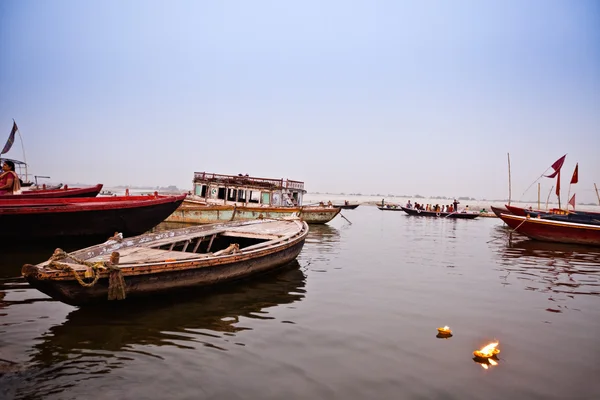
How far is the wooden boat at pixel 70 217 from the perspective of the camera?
42.0 ft

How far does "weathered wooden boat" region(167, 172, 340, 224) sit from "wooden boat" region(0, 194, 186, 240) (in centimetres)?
1036

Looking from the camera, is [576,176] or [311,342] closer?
[311,342]

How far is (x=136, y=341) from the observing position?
5980 millimetres

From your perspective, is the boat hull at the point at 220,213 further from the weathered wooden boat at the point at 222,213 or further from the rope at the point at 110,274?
the rope at the point at 110,274

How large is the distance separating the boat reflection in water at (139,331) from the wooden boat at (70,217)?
24.6 ft

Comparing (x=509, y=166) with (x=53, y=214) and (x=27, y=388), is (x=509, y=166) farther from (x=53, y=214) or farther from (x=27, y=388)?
(x=27, y=388)

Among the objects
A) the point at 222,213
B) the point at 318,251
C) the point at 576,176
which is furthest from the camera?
the point at 576,176

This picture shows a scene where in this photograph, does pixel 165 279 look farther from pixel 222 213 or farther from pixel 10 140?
pixel 10 140

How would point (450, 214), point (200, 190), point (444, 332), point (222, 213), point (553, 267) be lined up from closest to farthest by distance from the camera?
1. point (444, 332)
2. point (553, 267)
3. point (222, 213)
4. point (200, 190)
5. point (450, 214)

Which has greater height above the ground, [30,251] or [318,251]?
[30,251]

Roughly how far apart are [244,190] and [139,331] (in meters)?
22.3

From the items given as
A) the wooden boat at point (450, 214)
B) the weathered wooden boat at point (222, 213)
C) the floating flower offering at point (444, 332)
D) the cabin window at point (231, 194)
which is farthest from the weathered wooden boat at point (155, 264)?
the wooden boat at point (450, 214)

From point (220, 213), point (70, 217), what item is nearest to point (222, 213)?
point (220, 213)

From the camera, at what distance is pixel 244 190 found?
1119 inches
